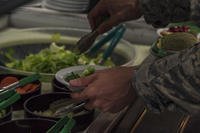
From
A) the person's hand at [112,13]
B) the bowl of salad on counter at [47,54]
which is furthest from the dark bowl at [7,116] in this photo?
the person's hand at [112,13]

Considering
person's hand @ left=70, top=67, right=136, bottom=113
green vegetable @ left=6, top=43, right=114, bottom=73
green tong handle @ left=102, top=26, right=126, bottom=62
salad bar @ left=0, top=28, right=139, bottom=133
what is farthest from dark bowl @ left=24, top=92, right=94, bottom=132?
green tong handle @ left=102, top=26, right=126, bottom=62

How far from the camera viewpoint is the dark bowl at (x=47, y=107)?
1.07 metres

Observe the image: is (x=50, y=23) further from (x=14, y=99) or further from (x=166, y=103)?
(x=166, y=103)

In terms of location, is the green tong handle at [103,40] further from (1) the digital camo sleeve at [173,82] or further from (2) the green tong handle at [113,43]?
(1) the digital camo sleeve at [173,82]

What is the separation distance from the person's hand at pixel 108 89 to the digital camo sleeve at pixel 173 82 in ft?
0.12

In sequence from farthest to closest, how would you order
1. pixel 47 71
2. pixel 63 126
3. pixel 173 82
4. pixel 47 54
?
pixel 47 54 → pixel 47 71 → pixel 63 126 → pixel 173 82

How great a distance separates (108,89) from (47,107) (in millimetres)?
283

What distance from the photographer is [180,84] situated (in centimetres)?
86

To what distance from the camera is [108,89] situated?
37.2 inches

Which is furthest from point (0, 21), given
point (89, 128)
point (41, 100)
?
point (89, 128)

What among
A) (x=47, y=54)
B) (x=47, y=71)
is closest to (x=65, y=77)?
(x=47, y=71)

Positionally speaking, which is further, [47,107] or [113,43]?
[113,43]

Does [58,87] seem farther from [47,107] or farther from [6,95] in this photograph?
[6,95]

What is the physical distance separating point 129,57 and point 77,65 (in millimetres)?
240
